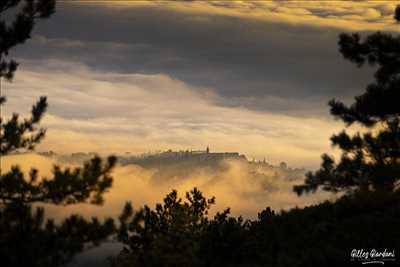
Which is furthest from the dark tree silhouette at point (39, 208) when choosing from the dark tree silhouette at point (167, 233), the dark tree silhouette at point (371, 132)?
→ the dark tree silhouette at point (371, 132)

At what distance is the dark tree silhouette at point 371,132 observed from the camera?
79.4 feet

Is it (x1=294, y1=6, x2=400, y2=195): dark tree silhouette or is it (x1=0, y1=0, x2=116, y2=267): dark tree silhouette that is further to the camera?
(x1=294, y1=6, x2=400, y2=195): dark tree silhouette

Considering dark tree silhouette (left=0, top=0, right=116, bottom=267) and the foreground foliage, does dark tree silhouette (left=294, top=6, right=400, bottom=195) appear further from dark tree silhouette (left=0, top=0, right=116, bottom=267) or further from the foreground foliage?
dark tree silhouette (left=0, top=0, right=116, bottom=267)

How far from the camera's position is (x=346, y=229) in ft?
69.3

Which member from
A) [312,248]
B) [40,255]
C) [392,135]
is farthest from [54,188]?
[392,135]

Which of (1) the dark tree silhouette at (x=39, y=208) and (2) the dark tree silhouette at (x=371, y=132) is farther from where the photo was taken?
(2) the dark tree silhouette at (x=371, y=132)

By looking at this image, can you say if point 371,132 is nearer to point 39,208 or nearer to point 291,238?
point 291,238

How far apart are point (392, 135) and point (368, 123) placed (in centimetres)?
128

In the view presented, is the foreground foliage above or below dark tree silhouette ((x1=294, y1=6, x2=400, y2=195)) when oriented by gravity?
below

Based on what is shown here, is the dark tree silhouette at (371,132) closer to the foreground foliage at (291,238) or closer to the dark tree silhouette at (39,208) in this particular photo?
the foreground foliage at (291,238)

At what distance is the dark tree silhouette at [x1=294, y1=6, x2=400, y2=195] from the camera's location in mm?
24188

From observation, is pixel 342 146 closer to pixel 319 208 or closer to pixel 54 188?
pixel 319 208

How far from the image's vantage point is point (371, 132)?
25141mm

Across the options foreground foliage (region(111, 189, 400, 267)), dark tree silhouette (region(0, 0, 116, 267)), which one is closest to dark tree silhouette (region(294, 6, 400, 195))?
foreground foliage (region(111, 189, 400, 267))
